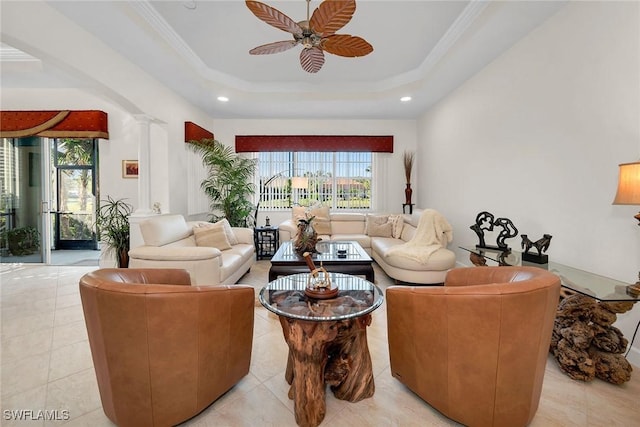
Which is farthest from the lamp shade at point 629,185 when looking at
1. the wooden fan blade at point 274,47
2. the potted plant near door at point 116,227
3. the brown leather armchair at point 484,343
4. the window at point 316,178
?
the potted plant near door at point 116,227

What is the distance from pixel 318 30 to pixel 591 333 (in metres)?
2.75

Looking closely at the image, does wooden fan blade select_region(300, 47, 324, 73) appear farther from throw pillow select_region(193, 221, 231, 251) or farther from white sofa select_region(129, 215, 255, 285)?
throw pillow select_region(193, 221, 231, 251)

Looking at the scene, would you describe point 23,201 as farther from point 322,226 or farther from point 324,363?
point 324,363

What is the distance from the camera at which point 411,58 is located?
12.2ft

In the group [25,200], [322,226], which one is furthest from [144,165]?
[322,226]


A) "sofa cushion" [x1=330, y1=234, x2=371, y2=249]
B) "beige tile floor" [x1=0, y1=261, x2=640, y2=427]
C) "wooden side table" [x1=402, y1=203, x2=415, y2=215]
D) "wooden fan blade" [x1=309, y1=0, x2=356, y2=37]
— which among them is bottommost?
"beige tile floor" [x1=0, y1=261, x2=640, y2=427]

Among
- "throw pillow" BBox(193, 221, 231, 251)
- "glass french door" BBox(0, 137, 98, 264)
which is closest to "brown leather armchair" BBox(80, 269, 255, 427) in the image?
"throw pillow" BBox(193, 221, 231, 251)

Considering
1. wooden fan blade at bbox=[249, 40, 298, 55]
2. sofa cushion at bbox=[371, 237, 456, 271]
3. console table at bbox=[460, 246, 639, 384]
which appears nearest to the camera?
console table at bbox=[460, 246, 639, 384]

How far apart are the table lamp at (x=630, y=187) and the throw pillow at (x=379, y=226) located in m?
3.20

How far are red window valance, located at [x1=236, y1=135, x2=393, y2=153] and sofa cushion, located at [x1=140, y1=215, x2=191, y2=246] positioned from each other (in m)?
2.57

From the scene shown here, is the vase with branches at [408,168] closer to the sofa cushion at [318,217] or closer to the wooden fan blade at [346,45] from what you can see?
the sofa cushion at [318,217]

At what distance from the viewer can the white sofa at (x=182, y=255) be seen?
8.95ft

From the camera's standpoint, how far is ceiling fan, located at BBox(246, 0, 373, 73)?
1.79m

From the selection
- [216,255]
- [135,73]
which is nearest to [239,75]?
[135,73]
